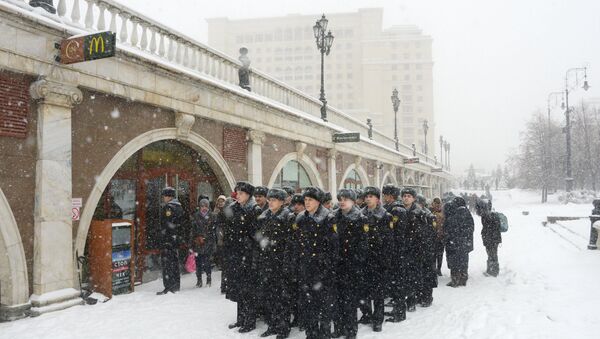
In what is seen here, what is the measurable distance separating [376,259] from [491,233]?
483 centimetres

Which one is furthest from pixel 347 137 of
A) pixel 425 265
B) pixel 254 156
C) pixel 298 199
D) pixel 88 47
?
pixel 88 47

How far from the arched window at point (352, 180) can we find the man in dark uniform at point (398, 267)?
40.9 ft

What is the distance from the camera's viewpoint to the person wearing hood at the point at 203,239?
890 cm

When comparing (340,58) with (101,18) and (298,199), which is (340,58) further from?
(298,199)

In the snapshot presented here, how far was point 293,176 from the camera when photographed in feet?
50.1

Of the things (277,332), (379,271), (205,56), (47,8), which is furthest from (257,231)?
(205,56)

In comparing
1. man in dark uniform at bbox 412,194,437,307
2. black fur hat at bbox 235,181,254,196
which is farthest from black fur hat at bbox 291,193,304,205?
man in dark uniform at bbox 412,194,437,307

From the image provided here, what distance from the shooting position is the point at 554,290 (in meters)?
7.56

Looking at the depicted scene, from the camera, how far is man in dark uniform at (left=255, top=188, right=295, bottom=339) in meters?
5.77

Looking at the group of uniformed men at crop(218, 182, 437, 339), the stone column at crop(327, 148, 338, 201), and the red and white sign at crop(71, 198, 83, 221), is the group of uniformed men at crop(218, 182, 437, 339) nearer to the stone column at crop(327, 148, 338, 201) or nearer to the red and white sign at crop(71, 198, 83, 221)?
the red and white sign at crop(71, 198, 83, 221)

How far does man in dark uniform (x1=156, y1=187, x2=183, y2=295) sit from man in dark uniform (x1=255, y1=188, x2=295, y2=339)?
281 centimetres

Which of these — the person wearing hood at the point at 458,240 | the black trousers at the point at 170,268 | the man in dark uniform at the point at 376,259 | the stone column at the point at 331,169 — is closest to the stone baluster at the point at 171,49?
the black trousers at the point at 170,268

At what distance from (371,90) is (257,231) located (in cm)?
A: 10092

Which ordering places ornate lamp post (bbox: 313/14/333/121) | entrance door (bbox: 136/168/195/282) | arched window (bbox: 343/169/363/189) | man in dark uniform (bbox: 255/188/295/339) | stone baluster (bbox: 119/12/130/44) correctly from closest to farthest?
man in dark uniform (bbox: 255/188/295/339)
stone baluster (bbox: 119/12/130/44)
entrance door (bbox: 136/168/195/282)
ornate lamp post (bbox: 313/14/333/121)
arched window (bbox: 343/169/363/189)
